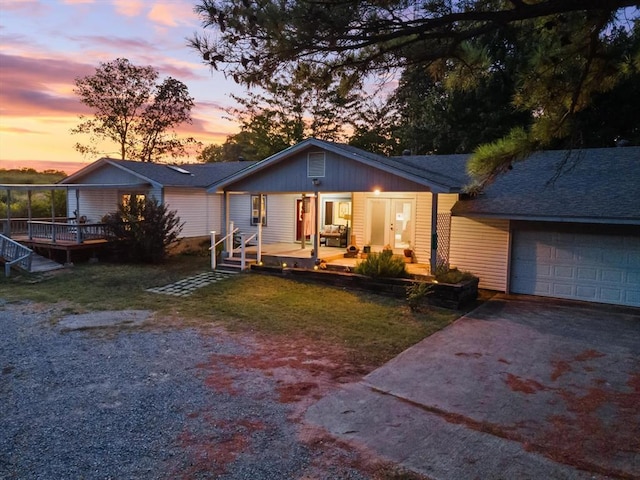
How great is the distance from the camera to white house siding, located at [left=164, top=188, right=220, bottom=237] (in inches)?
748

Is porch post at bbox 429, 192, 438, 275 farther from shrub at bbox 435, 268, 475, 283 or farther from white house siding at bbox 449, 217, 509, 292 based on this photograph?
white house siding at bbox 449, 217, 509, 292

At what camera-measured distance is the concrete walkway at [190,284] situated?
1183cm

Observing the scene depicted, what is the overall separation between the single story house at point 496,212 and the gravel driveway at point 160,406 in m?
6.54

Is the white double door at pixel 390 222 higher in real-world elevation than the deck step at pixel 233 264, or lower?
higher

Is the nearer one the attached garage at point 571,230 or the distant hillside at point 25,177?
the attached garage at point 571,230

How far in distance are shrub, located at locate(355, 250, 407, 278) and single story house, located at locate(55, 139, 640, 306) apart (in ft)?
2.87

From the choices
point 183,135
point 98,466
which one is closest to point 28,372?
point 98,466

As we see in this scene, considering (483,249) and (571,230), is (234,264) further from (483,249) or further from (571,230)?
(571,230)

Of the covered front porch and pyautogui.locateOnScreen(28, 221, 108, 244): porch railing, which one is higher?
pyautogui.locateOnScreen(28, 221, 108, 244): porch railing

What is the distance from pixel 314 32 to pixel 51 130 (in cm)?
2931

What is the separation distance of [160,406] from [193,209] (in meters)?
15.6

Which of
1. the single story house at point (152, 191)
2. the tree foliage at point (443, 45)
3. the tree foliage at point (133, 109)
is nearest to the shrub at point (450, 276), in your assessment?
the tree foliage at point (443, 45)

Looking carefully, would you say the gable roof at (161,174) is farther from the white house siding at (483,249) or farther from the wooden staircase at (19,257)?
the white house siding at (483,249)

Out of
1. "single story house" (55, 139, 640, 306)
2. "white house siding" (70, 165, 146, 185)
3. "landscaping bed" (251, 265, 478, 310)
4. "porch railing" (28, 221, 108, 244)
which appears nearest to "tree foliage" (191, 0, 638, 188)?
"single story house" (55, 139, 640, 306)
